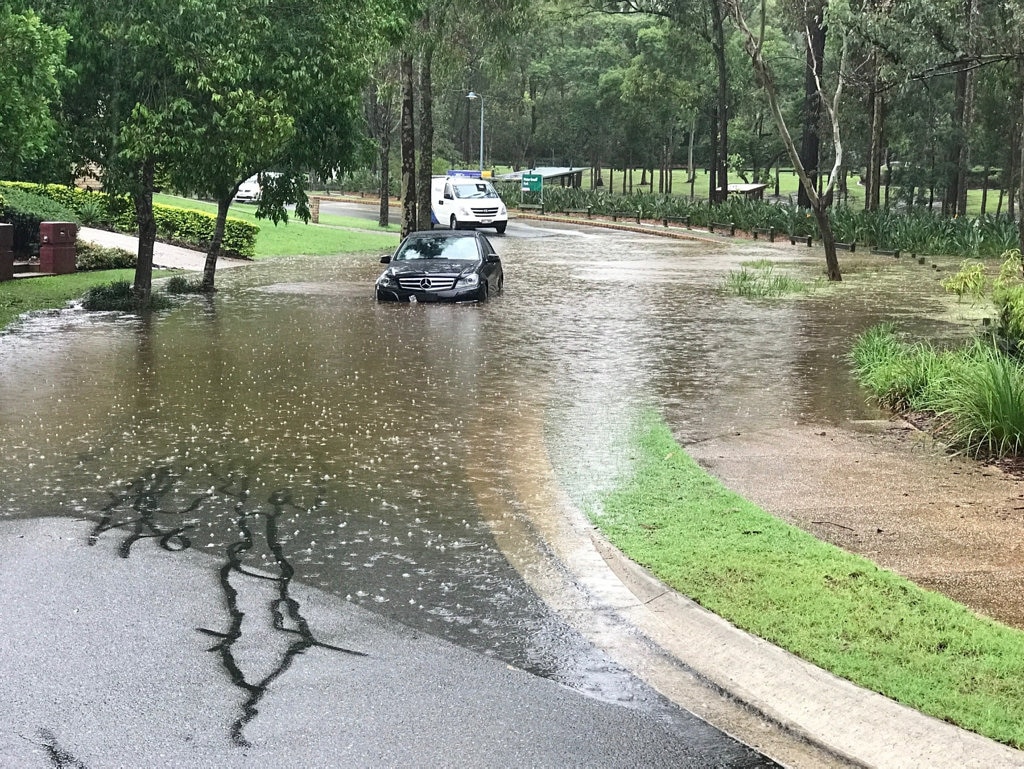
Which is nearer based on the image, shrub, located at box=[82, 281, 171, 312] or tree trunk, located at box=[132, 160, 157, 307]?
shrub, located at box=[82, 281, 171, 312]

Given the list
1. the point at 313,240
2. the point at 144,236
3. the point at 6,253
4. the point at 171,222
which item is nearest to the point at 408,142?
the point at 313,240

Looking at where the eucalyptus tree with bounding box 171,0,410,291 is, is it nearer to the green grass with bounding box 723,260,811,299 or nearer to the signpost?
the green grass with bounding box 723,260,811,299

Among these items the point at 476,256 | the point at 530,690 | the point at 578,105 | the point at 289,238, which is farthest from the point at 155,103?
the point at 578,105

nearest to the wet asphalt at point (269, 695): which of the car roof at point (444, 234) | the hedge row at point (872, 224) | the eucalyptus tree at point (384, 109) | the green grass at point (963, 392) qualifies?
the green grass at point (963, 392)

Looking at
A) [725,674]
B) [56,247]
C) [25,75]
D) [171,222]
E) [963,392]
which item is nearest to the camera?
[725,674]

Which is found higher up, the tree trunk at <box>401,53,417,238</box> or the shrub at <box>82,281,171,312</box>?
the tree trunk at <box>401,53,417,238</box>

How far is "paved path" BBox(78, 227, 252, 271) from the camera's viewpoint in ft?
98.0

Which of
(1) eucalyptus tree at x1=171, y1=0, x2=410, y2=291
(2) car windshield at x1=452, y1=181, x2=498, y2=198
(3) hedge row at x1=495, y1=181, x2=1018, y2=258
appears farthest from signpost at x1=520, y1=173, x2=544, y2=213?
(1) eucalyptus tree at x1=171, y1=0, x2=410, y2=291

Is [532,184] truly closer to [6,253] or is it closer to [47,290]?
[6,253]

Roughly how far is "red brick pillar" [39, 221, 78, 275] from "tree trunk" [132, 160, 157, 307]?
5342 millimetres

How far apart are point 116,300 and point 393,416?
1104 centimetres

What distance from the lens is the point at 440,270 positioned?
73.4 ft

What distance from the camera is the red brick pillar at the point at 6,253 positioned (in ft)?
80.2

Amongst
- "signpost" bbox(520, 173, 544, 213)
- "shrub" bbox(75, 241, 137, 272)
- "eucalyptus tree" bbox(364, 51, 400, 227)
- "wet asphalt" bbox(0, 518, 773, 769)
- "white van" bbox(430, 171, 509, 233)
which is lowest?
"wet asphalt" bbox(0, 518, 773, 769)
